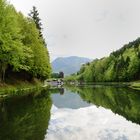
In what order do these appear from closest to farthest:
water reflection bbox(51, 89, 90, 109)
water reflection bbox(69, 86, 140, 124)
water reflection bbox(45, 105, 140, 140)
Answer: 1. water reflection bbox(45, 105, 140, 140)
2. water reflection bbox(69, 86, 140, 124)
3. water reflection bbox(51, 89, 90, 109)

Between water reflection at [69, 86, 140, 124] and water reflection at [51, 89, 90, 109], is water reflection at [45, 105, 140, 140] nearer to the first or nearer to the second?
water reflection at [69, 86, 140, 124]

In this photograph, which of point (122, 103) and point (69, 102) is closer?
point (122, 103)

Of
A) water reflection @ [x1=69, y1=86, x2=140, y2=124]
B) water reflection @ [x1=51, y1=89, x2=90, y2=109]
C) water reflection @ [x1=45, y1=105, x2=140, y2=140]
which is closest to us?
water reflection @ [x1=45, y1=105, x2=140, y2=140]

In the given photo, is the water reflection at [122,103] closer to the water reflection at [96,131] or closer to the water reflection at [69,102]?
the water reflection at [69,102]

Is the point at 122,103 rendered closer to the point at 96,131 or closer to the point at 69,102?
the point at 69,102

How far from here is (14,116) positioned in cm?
2198

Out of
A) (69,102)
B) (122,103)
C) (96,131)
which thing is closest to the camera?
(96,131)

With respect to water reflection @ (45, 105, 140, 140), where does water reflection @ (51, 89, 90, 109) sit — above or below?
Result: above

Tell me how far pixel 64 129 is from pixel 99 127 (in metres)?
1.73

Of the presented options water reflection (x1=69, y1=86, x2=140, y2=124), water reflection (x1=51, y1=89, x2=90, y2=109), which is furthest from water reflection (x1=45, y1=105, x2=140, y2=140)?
water reflection (x1=51, y1=89, x2=90, y2=109)

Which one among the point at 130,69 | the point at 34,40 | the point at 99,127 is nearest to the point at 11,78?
the point at 34,40

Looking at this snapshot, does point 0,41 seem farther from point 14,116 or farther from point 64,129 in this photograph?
point 64,129

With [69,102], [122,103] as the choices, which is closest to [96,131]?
[122,103]

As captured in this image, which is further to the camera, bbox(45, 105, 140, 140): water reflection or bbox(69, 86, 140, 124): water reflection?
bbox(69, 86, 140, 124): water reflection
